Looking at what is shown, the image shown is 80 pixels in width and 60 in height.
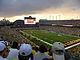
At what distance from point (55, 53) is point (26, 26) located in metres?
81.6

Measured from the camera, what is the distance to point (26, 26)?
277ft

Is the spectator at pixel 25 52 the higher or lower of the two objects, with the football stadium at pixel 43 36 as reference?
higher

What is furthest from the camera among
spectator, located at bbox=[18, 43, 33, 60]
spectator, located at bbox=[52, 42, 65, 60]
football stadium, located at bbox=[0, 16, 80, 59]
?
football stadium, located at bbox=[0, 16, 80, 59]

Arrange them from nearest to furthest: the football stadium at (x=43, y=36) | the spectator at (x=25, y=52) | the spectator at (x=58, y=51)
A: the spectator at (x=58, y=51), the spectator at (x=25, y=52), the football stadium at (x=43, y=36)

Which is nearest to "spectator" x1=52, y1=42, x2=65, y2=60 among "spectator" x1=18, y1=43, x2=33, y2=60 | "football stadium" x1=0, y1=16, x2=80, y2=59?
"spectator" x1=18, y1=43, x2=33, y2=60

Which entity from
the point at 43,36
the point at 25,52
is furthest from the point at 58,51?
the point at 43,36

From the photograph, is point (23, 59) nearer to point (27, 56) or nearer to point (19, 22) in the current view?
point (27, 56)

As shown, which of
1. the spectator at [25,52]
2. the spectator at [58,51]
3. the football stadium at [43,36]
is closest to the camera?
the spectator at [58,51]

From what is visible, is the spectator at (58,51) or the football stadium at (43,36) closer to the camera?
the spectator at (58,51)

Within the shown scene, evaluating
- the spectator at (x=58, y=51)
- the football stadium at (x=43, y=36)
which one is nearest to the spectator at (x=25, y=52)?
the spectator at (x=58, y=51)

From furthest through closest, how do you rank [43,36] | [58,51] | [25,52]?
[43,36] → [25,52] → [58,51]

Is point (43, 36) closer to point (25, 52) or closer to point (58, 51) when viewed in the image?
point (25, 52)

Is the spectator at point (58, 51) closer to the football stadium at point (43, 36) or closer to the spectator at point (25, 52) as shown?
the spectator at point (25, 52)

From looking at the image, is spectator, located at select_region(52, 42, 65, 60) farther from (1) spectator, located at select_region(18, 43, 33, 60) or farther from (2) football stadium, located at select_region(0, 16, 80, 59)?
(2) football stadium, located at select_region(0, 16, 80, 59)
